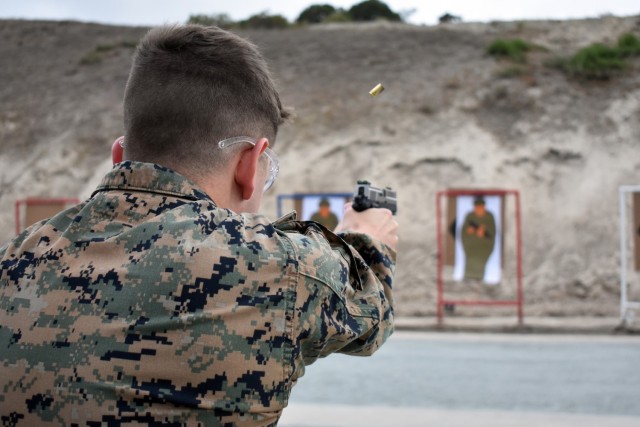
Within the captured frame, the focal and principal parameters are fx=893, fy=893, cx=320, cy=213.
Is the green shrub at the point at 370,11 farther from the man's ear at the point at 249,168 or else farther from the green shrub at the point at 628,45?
the man's ear at the point at 249,168

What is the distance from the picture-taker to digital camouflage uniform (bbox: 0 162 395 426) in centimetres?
168

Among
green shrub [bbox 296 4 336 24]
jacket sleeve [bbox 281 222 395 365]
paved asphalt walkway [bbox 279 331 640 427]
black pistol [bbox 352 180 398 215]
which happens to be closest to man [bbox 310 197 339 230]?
paved asphalt walkway [bbox 279 331 640 427]

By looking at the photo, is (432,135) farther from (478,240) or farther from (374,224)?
(374,224)

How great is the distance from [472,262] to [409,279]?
323cm

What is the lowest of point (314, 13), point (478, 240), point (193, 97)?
point (193, 97)

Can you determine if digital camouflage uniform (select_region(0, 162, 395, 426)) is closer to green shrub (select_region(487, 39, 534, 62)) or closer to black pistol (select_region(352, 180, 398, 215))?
black pistol (select_region(352, 180, 398, 215))

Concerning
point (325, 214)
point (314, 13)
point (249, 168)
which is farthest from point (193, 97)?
point (314, 13)

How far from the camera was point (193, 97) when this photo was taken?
1.89 meters

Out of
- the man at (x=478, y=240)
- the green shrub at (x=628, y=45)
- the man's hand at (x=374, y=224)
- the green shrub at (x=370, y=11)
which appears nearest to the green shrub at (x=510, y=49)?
the green shrub at (x=628, y=45)

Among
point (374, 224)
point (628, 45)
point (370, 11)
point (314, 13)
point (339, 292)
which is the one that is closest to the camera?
point (339, 292)

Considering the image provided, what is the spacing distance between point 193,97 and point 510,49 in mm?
26313

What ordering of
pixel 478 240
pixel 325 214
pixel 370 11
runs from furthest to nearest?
pixel 370 11, pixel 325 214, pixel 478 240

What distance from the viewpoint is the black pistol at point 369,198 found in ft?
7.65

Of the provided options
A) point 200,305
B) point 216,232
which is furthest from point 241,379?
point 216,232
